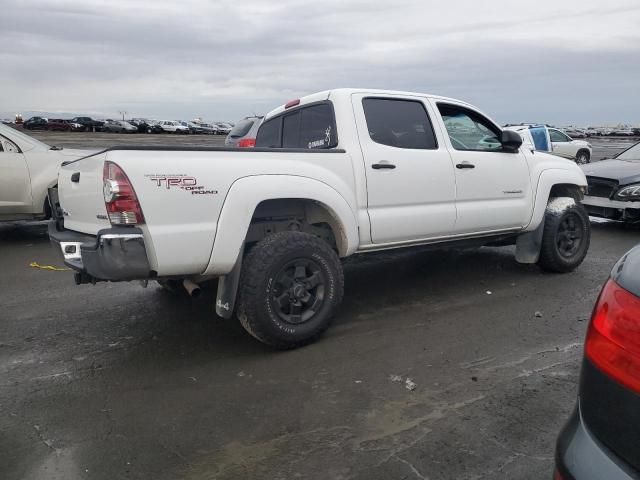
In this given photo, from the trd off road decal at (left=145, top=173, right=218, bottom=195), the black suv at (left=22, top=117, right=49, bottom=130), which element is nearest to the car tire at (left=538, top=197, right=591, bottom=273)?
the trd off road decal at (left=145, top=173, right=218, bottom=195)

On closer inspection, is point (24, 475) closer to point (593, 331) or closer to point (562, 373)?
point (593, 331)

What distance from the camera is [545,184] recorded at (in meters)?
5.82

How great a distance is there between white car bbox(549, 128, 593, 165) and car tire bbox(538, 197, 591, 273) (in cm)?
1637

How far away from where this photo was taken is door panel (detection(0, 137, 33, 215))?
7.84 m

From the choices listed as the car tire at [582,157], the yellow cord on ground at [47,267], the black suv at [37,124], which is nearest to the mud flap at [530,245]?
the yellow cord on ground at [47,267]

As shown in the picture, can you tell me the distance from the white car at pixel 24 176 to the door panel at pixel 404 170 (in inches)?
216

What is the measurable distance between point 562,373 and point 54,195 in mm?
4149

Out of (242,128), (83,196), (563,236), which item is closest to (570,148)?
(242,128)

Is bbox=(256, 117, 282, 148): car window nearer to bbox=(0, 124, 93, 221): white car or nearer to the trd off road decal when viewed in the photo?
the trd off road decal

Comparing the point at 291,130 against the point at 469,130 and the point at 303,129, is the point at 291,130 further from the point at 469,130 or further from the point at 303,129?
the point at 469,130

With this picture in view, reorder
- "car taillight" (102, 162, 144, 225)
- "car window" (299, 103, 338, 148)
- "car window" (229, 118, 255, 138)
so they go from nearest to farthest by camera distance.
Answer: "car taillight" (102, 162, 144, 225)
"car window" (299, 103, 338, 148)
"car window" (229, 118, 255, 138)

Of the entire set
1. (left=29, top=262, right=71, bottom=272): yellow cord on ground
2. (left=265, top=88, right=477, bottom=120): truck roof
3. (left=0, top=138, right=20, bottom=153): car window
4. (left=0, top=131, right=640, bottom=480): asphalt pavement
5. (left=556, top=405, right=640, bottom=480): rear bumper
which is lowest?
(left=29, top=262, right=71, bottom=272): yellow cord on ground

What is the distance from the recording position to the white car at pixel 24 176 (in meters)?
7.87

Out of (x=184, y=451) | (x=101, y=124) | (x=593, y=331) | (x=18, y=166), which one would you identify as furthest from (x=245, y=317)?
(x=101, y=124)
